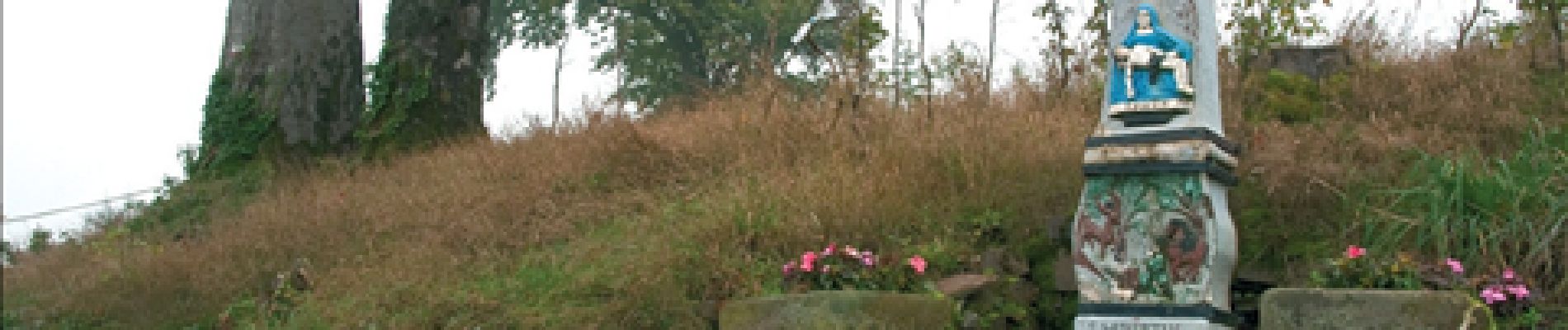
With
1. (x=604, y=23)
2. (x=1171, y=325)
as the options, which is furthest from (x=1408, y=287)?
(x=604, y=23)

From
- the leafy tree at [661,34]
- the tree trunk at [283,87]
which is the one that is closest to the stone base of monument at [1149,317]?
the tree trunk at [283,87]

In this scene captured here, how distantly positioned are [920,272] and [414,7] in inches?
249

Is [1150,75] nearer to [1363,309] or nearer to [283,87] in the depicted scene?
[1363,309]

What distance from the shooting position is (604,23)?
69.6ft

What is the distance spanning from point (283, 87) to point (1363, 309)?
853 cm

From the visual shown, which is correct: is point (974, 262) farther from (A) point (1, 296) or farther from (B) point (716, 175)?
(A) point (1, 296)

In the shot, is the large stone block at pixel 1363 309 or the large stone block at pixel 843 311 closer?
the large stone block at pixel 1363 309

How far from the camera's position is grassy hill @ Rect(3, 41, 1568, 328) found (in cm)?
626

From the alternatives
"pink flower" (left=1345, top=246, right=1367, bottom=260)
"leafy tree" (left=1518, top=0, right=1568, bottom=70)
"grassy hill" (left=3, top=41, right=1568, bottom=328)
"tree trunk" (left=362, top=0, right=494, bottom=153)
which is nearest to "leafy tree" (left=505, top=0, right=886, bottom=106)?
"tree trunk" (left=362, top=0, right=494, bottom=153)

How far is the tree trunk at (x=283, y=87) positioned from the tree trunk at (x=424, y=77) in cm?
32

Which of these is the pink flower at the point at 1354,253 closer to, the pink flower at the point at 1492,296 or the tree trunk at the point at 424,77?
the pink flower at the point at 1492,296

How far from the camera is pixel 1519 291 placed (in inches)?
201

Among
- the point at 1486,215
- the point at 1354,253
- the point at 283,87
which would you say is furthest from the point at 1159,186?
the point at 283,87

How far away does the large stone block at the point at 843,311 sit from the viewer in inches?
218
